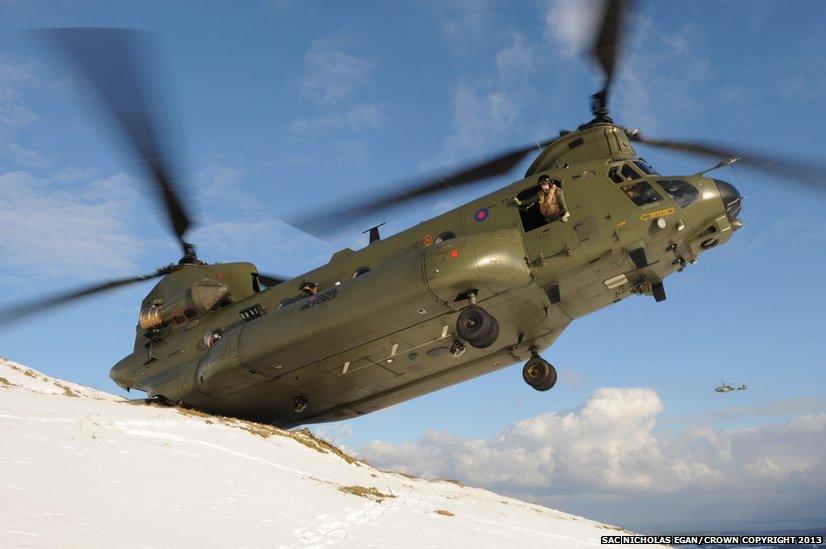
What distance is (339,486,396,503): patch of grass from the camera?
32.9 feet

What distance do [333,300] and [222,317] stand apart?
16.5ft

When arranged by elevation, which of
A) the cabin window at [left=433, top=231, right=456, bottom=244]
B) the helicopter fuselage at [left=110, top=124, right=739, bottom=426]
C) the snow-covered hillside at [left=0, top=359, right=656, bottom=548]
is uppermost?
the cabin window at [left=433, top=231, right=456, bottom=244]

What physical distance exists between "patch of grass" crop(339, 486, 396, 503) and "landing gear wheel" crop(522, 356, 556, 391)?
508cm

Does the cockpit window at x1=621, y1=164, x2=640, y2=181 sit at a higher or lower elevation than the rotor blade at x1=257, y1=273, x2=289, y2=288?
lower

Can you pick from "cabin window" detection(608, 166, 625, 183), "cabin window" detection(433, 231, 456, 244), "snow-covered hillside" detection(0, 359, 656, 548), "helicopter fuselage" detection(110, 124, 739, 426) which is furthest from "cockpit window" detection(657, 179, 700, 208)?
"snow-covered hillside" detection(0, 359, 656, 548)

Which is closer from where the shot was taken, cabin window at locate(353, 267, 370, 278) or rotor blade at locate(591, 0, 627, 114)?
rotor blade at locate(591, 0, 627, 114)

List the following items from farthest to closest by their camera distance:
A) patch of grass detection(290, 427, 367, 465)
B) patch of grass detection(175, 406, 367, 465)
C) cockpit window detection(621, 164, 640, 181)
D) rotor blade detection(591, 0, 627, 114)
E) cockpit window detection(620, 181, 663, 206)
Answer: patch of grass detection(290, 427, 367, 465) → patch of grass detection(175, 406, 367, 465) → cockpit window detection(621, 164, 640, 181) → cockpit window detection(620, 181, 663, 206) → rotor blade detection(591, 0, 627, 114)

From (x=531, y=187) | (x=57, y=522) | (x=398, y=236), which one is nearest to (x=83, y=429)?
(x=57, y=522)

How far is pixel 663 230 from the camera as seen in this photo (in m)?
12.2

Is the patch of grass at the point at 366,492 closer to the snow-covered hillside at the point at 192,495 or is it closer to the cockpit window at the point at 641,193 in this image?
the snow-covered hillside at the point at 192,495

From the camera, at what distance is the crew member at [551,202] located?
12.9 metres

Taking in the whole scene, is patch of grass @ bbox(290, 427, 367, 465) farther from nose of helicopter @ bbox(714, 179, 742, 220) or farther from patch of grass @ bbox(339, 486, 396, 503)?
nose of helicopter @ bbox(714, 179, 742, 220)

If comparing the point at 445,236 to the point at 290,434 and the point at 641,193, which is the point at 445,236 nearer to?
the point at 641,193

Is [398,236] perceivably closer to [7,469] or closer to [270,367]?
[270,367]
